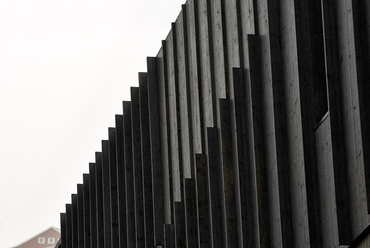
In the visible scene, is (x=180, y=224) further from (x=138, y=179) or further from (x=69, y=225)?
(x=69, y=225)

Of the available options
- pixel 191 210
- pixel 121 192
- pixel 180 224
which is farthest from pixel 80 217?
pixel 191 210

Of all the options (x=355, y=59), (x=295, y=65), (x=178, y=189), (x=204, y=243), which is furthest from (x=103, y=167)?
(x=355, y=59)

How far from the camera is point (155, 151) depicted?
10.0 m

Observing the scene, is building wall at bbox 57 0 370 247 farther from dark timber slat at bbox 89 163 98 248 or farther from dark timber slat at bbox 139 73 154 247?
dark timber slat at bbox 89 163 98 248

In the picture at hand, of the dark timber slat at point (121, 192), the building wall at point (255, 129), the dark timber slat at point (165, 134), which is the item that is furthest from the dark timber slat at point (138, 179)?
the dark timber slat at point (165, 134)

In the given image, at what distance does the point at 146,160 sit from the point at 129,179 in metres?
0.88

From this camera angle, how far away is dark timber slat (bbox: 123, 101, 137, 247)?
1095 cm

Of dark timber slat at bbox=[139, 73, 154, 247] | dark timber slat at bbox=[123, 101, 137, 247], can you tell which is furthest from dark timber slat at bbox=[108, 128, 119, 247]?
dark timber slat at bbox=[139, 73, 154, 247]

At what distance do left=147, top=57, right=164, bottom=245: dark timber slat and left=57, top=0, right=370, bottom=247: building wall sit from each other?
14mm

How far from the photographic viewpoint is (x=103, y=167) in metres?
12.5

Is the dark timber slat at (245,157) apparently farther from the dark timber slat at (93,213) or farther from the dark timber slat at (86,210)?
the dark timber slat at (86,210)

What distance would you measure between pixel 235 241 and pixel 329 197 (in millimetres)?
1815

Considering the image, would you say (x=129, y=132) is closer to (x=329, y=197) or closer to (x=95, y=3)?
(x=329, y=197)

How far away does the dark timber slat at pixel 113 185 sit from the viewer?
38.9 ft
